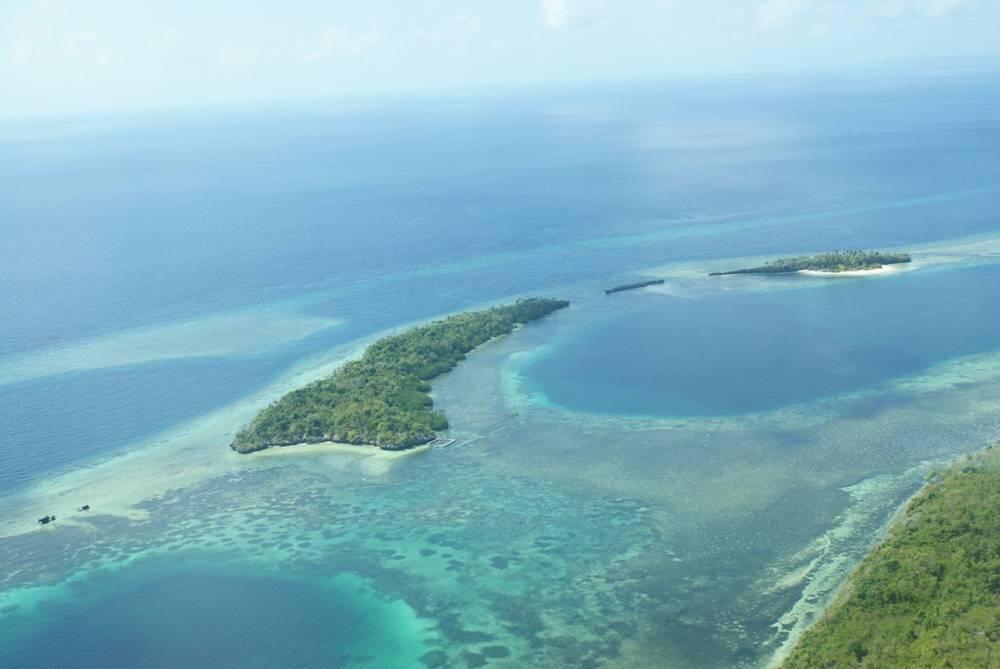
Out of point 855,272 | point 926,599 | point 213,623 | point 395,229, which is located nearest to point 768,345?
point 855,272

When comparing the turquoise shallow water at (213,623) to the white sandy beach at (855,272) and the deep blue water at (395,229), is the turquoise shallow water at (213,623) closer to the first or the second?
the deep blue water at (395,229)

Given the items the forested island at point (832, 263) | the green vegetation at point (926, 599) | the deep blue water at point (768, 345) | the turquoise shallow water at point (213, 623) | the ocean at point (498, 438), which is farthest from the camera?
the forested island at point (832, 263)

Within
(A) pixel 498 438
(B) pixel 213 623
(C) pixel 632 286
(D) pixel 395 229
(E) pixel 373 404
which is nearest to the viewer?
(B) pixel 213 623

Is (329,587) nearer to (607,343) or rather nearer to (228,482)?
(228,482)

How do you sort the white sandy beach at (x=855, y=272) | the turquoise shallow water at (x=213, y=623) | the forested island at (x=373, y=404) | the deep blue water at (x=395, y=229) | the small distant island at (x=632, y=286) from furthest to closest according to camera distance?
the white sandy beach at (x=855, y=272) → the small distant island at (x=632, y=286) → the deep blue water at (x=395, y=229) → the forested island at (x=373, y=404) → the turquoise shallow water at (x=213, y=623)

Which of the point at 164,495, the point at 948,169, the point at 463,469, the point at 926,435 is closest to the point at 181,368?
the point at 164,495

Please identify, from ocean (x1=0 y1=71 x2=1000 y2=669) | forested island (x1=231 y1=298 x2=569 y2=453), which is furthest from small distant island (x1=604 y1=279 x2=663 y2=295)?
forested island (x1=231 y1=298 x2=569 y2=453)

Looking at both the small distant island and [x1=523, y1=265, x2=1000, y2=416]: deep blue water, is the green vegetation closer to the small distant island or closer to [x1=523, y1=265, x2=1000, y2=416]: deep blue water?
[x1=523, y1=265, x2=1000, y2=416]: deep blue water

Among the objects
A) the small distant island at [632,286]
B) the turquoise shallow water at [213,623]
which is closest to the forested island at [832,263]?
the small distant island at [632,286]

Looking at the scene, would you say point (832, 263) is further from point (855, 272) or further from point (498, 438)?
point (498, 438)
